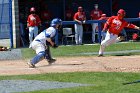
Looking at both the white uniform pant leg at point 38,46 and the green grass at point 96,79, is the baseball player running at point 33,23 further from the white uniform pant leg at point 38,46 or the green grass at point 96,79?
the green grass at point 96,79

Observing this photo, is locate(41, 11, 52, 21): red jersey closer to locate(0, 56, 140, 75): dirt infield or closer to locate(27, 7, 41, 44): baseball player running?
locate(27, 7, 41, 44): baseball player running

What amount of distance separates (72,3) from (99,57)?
37.3ft

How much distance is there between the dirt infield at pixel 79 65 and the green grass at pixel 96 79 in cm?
96

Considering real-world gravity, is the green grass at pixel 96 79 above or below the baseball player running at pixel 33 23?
below

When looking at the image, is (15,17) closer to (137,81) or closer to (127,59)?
(127,59)

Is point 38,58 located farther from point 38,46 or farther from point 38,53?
point 38,46

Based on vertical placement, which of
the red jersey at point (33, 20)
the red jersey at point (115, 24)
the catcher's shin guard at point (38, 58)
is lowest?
the catcher's shin guard at point (38, 58)

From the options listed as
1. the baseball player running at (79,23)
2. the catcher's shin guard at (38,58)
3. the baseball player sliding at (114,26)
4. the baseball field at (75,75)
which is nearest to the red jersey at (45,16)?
the baseball player running at (79,23)

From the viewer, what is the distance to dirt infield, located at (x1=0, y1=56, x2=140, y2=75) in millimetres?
14016

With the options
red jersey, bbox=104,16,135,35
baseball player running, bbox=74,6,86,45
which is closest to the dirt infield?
red jersey, bbox=104,16,135,35

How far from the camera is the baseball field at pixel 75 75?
10.9 meters

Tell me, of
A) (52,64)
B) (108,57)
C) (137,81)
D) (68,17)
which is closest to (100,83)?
(137,81)

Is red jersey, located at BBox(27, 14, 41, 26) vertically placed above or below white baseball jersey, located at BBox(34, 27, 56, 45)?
above

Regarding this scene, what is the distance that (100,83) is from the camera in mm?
11516
